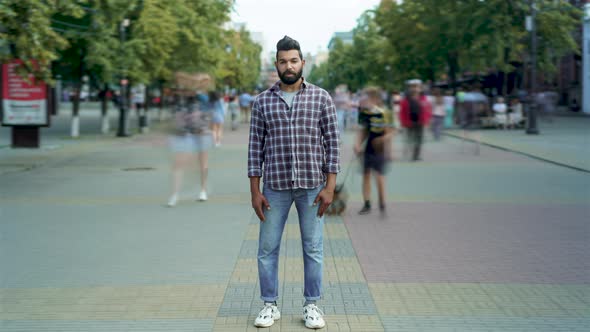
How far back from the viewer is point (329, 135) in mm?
4645

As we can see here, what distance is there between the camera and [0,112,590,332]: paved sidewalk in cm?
504

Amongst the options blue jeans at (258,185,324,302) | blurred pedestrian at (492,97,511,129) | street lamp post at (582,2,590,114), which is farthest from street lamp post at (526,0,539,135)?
blue jeans at (258,185,324,302)

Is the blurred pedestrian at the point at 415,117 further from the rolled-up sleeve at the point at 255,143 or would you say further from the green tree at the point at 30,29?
the rolled-up sleeve at the point at 255,143

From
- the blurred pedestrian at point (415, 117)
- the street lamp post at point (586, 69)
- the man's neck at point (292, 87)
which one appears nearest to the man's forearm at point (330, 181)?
the man's neck at point (292, 87)

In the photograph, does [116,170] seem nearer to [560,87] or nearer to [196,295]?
[196,295]

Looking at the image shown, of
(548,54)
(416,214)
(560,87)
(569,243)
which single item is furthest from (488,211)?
(560,87)

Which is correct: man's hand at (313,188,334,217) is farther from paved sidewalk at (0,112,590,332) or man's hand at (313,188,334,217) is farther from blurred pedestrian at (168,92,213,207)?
blurred pedestrian at (168,92,213,207)

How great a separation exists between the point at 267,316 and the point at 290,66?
5.18 ft

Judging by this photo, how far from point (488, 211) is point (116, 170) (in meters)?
8.63

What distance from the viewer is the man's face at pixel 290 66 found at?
178 inches

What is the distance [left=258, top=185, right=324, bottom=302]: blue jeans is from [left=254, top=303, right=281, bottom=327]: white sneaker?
52 mm

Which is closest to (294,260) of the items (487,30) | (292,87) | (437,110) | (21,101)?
(292,87)

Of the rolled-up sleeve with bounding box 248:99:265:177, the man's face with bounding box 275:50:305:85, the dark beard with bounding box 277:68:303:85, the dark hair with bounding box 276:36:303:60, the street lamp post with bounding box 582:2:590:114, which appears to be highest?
the street lamp post with bounding box 582:2:590:114

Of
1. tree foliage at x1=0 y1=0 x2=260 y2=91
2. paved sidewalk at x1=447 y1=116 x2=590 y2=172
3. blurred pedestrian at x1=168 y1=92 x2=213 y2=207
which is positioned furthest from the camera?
paved sidewalk at x1=447 y1=116 x2=590 y2=172
